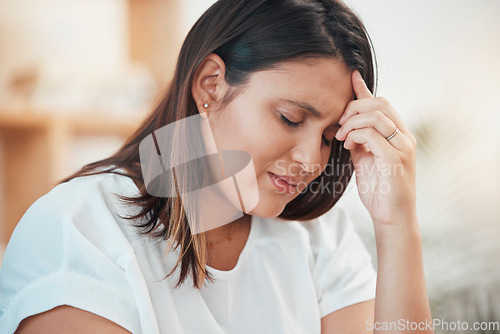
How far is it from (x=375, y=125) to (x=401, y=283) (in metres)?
0.28

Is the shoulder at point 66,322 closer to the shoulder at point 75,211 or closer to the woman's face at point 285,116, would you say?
the shoulder at point 75,211

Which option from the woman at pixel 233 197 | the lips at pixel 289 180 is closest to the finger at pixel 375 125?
the woman at pixel 233 197

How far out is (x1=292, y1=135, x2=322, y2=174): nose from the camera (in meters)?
0.76

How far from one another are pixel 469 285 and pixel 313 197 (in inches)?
24.3

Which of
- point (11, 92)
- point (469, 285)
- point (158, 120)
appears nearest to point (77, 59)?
point (11, 92)

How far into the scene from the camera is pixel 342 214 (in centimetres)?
105

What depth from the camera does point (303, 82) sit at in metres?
0.73

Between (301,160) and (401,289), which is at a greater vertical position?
(301,160)

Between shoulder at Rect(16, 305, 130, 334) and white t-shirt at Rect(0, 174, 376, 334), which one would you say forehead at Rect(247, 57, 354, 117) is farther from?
shoulder at Rect(16, 305, 130, 334)

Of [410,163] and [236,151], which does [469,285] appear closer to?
[410,163]

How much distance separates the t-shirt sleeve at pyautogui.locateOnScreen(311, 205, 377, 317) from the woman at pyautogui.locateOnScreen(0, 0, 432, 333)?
0.01 m
